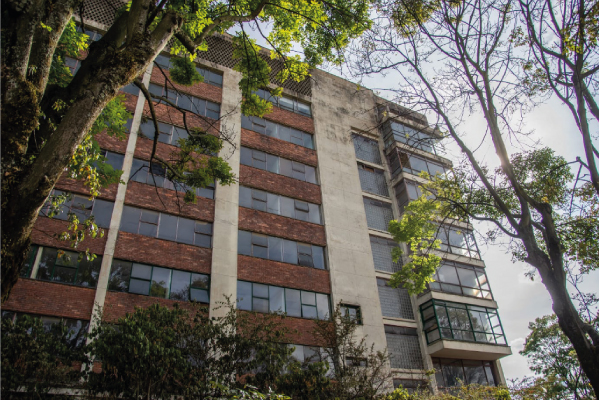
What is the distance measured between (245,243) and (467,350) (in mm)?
12058

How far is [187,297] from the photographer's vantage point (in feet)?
57.6

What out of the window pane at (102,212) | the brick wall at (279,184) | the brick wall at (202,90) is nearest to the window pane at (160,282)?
the window pane at (102,212)

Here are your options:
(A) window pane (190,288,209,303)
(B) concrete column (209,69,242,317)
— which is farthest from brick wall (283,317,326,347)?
(A) window pane (190,288,209,303)

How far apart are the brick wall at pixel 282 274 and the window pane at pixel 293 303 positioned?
0.92 feet

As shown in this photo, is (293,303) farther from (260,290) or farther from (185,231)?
(185,231)

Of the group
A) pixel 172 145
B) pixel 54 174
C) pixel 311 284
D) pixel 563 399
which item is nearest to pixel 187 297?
pixel 311 284

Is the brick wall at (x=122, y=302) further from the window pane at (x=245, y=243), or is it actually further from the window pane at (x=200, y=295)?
the window pane at (x=245, y=243)

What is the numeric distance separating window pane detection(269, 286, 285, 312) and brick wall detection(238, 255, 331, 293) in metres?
0.26

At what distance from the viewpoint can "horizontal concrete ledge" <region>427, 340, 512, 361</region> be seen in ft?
68.9

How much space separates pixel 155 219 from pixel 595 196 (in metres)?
15.7

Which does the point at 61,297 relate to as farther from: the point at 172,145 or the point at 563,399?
the point at 563,399

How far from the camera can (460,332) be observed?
864 inches

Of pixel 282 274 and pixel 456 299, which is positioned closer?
pixel 282 274

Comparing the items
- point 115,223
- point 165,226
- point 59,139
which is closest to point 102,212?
point 115,223
